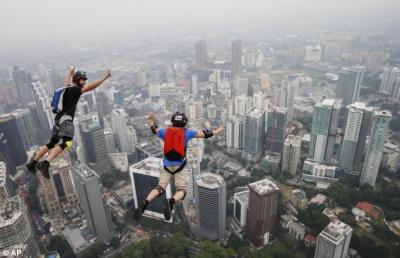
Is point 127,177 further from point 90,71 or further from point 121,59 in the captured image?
point 121,59

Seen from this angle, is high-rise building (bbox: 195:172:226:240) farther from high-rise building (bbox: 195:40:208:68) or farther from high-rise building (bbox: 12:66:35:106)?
high-rise building (bbox: 195:40:208:68)

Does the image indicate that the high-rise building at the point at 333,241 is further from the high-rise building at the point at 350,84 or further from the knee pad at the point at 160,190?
the high-rise building at the point at 350,84

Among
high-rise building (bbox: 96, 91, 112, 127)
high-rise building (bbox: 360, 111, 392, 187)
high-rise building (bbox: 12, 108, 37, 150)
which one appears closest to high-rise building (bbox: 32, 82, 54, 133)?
high-rise building (bbox: 12, 108, 37, 150)

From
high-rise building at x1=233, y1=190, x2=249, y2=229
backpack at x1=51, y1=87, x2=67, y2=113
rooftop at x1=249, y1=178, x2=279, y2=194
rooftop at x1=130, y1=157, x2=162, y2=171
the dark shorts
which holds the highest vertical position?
backpack at x1=51, y1=87, x2=67, y2=113

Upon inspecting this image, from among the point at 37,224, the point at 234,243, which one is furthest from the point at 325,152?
the point at 37,224

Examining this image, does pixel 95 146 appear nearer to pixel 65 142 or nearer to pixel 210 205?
pixel 210 205

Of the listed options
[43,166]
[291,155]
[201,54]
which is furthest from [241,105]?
[43,166]

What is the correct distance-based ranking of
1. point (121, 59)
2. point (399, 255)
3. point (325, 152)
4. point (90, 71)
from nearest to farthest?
point (399, 255)
point (325, 152)
point (90, 71)
point (121, 59)
